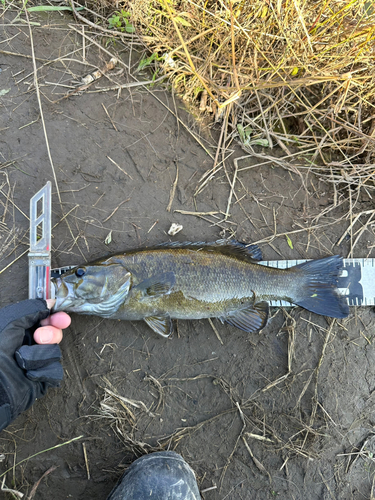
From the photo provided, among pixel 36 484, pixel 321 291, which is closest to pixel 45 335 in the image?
pixel 36 484

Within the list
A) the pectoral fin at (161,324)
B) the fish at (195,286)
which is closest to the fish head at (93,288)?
the fish at (195,286)

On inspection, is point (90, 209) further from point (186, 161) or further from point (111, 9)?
point (111, 9)

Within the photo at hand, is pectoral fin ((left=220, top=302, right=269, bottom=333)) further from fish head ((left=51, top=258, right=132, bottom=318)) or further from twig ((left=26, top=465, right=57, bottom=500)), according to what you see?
twig ((left=26, top=465, right=57, bottom=500))

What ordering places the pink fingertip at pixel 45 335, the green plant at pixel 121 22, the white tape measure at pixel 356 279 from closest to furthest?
the pink fingertip at pixel 45 335
the green plant at pixel 121 22
the white tape measure at pixel 356 279

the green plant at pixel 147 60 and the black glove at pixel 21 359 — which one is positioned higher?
the green plant at pixel 147 60

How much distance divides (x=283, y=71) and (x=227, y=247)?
6.80ft

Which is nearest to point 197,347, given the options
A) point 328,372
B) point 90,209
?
point 328,372

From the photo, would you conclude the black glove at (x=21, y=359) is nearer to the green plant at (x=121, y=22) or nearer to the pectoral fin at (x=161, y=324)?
the pectoral fin at (x=161, y=324)

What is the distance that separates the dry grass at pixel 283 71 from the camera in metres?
3.49

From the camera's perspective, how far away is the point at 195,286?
3316 millimetres

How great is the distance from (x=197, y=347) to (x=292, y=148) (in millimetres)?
2580

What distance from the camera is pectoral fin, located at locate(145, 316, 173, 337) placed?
3.40 m

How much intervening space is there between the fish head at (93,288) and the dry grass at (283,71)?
1.92m

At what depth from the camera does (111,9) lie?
372cm
